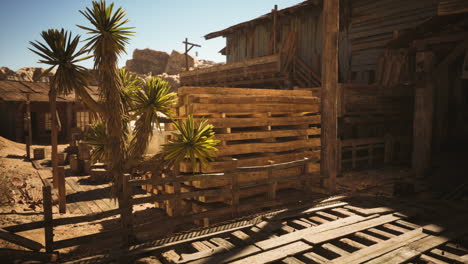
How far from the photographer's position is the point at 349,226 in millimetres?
5164

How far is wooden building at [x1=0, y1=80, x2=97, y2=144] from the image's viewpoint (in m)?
20.7

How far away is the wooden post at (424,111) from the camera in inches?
376

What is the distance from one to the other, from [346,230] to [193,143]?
3.11 m

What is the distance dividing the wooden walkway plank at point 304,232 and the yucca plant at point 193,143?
6.93 feet

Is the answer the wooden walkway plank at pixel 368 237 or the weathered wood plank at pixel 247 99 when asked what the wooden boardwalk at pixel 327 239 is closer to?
the wooden walkway plank at pixel 368 237

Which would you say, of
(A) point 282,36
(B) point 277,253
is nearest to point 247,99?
(B) point 277,253

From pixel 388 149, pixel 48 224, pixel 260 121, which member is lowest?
pixel 48 224

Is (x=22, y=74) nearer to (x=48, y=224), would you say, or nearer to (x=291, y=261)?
(x=48, y=224)

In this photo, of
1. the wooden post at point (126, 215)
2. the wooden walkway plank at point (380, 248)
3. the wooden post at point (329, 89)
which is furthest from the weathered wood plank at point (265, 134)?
the wooden walkway plank at point (380, 248)

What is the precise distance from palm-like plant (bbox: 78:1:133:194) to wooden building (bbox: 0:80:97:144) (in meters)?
Answer: 14.2

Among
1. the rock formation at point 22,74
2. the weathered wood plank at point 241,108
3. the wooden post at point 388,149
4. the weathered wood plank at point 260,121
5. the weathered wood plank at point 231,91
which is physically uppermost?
the rock formation at point 22,74

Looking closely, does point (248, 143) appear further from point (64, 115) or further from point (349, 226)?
point (64, 115)

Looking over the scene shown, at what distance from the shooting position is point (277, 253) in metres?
4.18

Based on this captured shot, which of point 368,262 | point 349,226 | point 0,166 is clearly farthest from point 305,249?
point 0,166
